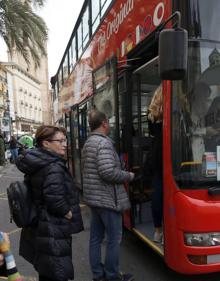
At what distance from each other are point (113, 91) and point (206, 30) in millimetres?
1894

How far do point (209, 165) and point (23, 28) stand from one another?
903 cm

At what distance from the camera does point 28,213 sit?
118 inches

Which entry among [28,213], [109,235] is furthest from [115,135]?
[28,213]

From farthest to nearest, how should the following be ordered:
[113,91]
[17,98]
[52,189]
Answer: [17,98], [113,91], [52,189]

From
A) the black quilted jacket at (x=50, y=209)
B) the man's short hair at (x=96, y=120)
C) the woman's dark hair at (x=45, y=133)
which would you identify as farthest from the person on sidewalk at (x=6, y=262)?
the man's short hair at (x=96, y=120)

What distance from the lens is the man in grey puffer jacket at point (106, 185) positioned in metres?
3.66

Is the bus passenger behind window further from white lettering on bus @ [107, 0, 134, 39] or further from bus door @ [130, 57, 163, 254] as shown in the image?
white lettering on bus @ [107, 0, 134, 39]

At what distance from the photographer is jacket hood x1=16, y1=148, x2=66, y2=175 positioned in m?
2.96

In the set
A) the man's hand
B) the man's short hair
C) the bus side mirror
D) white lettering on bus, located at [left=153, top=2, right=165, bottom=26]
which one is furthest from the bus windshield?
the man's hand

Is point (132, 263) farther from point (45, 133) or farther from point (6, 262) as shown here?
point (6, 262)

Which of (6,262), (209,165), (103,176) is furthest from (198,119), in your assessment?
(6,262)

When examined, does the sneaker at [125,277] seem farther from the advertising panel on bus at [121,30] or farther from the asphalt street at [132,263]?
the advertising panel on bus at [121,30]

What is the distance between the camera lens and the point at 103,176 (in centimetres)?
364

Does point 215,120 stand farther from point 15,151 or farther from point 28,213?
point 15,151
